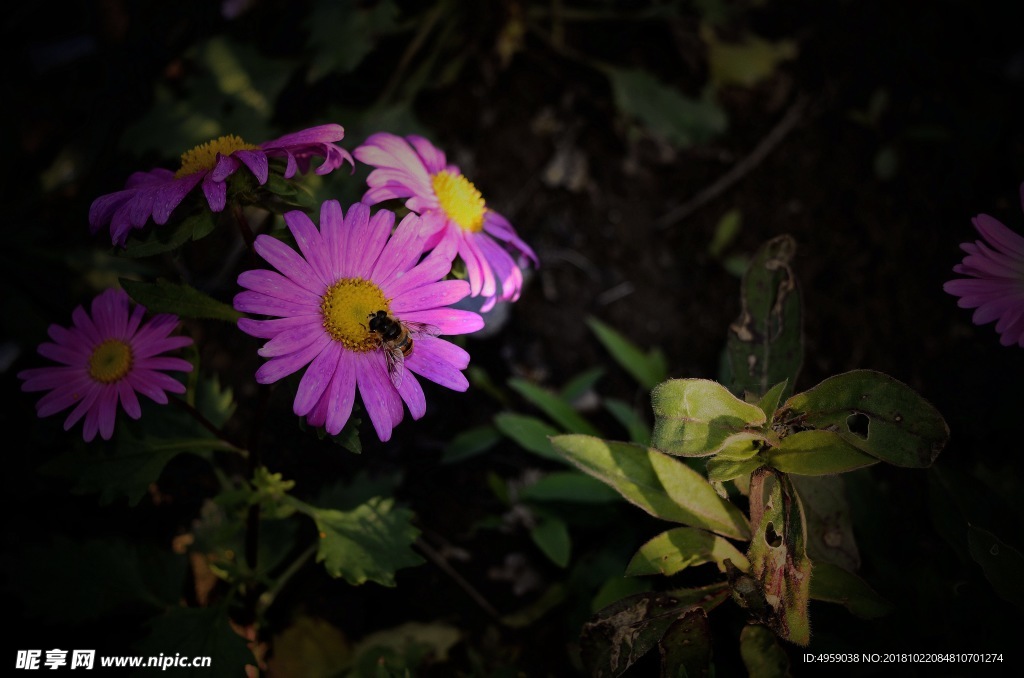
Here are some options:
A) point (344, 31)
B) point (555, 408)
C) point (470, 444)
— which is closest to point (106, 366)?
point (470, 444)

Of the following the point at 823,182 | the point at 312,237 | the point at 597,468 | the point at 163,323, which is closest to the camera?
the point at 312,237

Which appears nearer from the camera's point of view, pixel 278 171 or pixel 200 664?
pixel 278 171

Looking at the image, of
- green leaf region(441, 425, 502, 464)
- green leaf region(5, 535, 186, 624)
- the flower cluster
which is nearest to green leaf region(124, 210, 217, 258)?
the flower cluster

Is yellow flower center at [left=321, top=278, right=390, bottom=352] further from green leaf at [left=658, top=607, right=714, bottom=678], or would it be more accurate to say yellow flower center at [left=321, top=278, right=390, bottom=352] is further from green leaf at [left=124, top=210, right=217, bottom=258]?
green leaf at [left=658, top=607, right=714, bottom=678]

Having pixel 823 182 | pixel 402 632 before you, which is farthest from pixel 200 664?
pixel 823 182

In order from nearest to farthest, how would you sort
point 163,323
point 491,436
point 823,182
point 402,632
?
point 163,323
point 402,632
point 491,436
point 823,182

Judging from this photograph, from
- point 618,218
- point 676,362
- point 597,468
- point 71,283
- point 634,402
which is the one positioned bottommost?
point 597,468

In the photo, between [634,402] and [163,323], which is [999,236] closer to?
[634,402]

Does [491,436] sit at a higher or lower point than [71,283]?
lower
